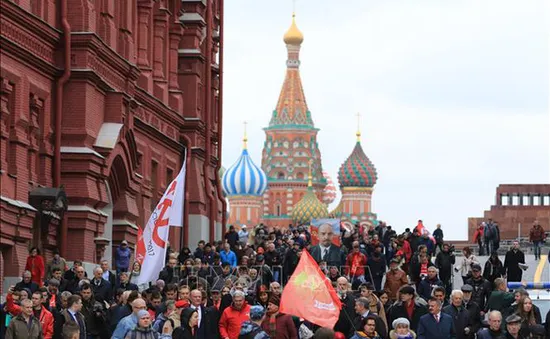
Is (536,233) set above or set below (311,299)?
above

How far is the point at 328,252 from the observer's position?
34.2 meters

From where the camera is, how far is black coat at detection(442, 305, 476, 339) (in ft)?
79.5

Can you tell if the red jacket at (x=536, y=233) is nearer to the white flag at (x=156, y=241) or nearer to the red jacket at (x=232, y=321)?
the white flag at (x=156, y=241)

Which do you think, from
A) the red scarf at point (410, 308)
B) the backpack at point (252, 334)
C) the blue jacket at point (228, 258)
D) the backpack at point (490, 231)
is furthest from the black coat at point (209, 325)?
the backpack at point (490, 231)

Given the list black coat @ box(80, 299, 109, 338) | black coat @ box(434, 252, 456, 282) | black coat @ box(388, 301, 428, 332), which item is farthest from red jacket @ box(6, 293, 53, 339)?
black coat @ box(434, 252, 456, 282)

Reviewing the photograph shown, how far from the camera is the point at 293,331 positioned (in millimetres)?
22156

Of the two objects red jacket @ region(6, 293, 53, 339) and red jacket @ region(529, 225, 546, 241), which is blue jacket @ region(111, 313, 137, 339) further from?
red jacket @ region(529, 225, 546, 241)

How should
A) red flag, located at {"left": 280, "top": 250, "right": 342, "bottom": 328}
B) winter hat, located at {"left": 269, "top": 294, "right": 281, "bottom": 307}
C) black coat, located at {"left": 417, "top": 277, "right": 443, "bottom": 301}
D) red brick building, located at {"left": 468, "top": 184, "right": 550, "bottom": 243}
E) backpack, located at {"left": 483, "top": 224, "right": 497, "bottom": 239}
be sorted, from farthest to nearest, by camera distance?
red brick building, located at {"left": 468, "top": 184, "right": 550, "bottom": 243}, backpack, located at {"left": 483, "top": 224, "right": 497, "bottom": 239}, black coat, located at {"left": 417, "top": 277, "right": 443, "bottom": 301}, winter hat, located at {"left": 269, "top": 294, "right": 281, "bottom": 307}, red flag, located at {"left": 280, "top": 250, "right": 342, "bottom": 328}

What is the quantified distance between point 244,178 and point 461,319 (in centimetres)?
15718

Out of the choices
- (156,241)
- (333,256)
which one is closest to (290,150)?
(333,256)

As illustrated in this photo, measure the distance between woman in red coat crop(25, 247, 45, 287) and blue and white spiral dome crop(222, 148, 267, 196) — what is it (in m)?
148

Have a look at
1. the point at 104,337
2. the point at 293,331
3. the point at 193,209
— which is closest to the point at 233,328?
the point at 293,331

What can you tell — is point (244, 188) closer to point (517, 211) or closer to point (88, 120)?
point (517, 211)

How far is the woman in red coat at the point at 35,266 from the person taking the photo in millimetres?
31922
